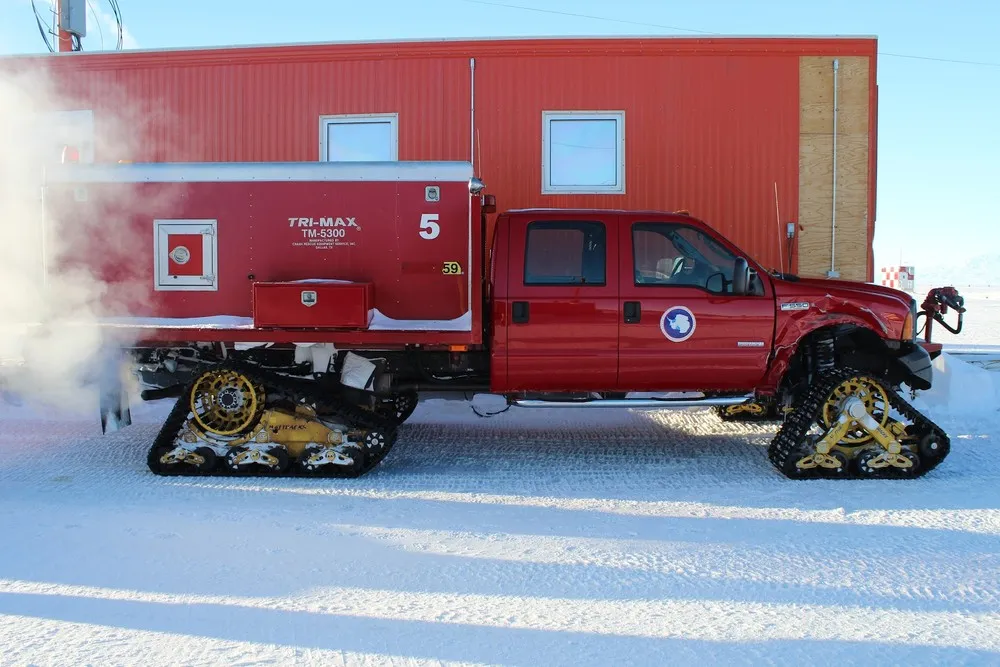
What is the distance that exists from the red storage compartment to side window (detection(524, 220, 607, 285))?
4.24 feet

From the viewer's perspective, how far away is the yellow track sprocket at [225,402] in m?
5.62

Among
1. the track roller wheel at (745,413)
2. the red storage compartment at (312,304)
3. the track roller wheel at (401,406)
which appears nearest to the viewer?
the red storage compartment at (312,304)

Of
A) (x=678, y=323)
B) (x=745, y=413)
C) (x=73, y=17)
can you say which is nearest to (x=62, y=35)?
(x=73, y=17)

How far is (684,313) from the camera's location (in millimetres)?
5660

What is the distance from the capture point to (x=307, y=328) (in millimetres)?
5480

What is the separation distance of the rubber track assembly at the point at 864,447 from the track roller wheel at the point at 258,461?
3.75m

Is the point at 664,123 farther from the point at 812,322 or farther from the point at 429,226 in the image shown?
the point at 429,226

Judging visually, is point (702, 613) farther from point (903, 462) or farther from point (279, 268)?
point (279, 268)

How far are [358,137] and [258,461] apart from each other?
4900 mm

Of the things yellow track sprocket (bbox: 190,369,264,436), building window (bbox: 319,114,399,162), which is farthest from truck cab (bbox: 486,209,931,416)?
building window (bbox: 319,114,399,162)

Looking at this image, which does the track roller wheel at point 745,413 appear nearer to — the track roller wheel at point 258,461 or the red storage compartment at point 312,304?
the red storage compartment at point 312,304

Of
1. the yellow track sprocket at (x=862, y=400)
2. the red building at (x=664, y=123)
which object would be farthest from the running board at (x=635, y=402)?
the red building at (x=664, y=123)

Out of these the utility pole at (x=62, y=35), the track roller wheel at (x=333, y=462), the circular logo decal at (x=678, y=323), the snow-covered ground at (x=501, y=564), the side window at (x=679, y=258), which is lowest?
the snow-covered ground at (x=501, y=564)

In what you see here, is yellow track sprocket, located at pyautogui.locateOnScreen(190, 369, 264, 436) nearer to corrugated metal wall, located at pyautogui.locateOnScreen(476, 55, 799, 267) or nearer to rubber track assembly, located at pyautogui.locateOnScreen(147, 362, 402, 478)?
rubber track assembly, located at pyautogui.locateOnScreen(147, 362, 402, 478)
